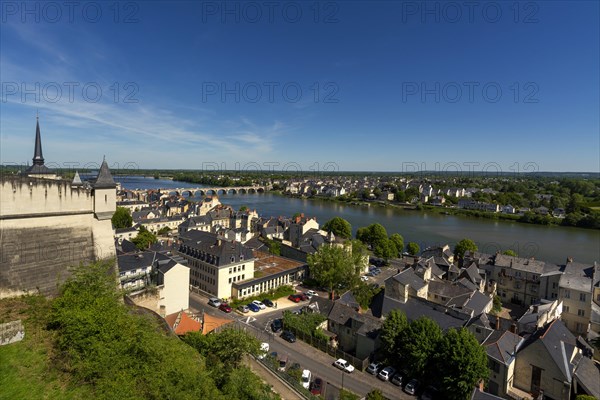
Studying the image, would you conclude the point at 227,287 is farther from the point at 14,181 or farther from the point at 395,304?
the point at 14,181

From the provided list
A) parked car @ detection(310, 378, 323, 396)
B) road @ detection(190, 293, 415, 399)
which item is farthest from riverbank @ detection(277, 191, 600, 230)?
parked car @ detection(310, 378, 323, 396)

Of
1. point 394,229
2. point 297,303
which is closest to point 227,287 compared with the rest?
point 297,303

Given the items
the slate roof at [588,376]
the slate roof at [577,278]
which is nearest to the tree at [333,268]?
the slate roof at [588,376]

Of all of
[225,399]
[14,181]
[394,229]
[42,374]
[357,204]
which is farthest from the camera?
[357,204]

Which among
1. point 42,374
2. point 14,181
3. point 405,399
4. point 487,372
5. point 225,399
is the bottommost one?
point 405,399

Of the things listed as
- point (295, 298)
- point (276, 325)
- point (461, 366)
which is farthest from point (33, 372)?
point (295, 298)
